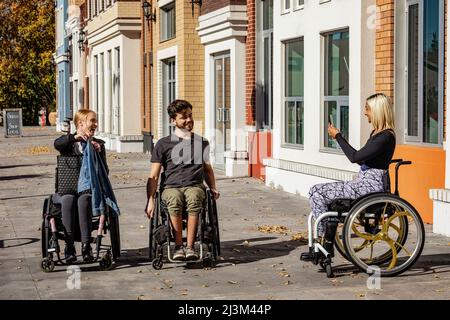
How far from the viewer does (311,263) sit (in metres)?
9.50

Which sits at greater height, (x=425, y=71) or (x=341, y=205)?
(x=425, y=71)

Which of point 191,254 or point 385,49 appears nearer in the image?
point 191,254

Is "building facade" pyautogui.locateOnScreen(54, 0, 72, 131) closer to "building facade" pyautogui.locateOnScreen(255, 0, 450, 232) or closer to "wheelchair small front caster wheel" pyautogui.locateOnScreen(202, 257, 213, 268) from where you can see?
"building facade" pyautogui.locateOnScreen(255, 0, 450, 232)

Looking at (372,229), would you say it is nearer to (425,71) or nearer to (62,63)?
(425,71)

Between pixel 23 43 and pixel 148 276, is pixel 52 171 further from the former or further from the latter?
pixel 23 43

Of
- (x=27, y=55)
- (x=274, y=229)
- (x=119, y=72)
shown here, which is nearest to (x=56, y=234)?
(x=274, y=229)

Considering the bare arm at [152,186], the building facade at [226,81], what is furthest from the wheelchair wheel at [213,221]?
the building facade at [226,81]

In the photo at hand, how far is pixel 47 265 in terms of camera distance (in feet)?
29.9

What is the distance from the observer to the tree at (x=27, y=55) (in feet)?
212

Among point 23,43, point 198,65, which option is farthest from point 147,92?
point 23,43

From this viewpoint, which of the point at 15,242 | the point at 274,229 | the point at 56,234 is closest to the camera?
the point at 56,234

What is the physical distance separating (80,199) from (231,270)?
1.50 meters

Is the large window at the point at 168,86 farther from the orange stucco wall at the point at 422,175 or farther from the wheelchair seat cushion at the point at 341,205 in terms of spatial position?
the wheelchair seat cushion at the point at 341,205

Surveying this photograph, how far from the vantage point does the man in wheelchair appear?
9.11 meters
